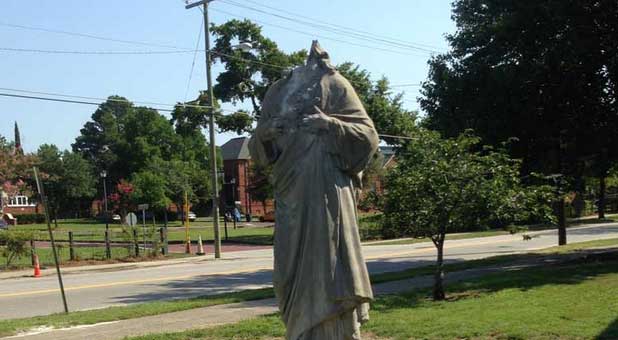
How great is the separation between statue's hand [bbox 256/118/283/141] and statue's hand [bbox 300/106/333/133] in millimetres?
163

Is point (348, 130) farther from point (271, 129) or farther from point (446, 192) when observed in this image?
point (446, 192)

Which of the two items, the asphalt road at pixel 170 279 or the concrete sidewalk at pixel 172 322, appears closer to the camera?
the concrete sidewalk at pixel 172 322

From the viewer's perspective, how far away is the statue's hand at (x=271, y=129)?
15.2ft

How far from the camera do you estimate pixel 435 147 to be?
13.8 meters

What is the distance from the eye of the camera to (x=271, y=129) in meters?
4.66

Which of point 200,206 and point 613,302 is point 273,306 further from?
point 200,206

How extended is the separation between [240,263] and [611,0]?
15.4 metres

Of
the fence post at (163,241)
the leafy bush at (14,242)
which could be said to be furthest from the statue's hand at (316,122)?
the fence post at (163,241)

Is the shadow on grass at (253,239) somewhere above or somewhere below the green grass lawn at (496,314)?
below

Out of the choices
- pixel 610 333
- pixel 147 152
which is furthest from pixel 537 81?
pixel 147 152

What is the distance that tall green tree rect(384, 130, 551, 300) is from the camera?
13297mm

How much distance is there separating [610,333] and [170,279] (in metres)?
14.7

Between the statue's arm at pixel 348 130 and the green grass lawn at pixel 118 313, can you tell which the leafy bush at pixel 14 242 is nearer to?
the green grass lawn at pixel 118 313

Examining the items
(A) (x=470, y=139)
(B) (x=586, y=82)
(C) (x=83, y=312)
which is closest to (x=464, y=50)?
(B) (x=586, y=82)
